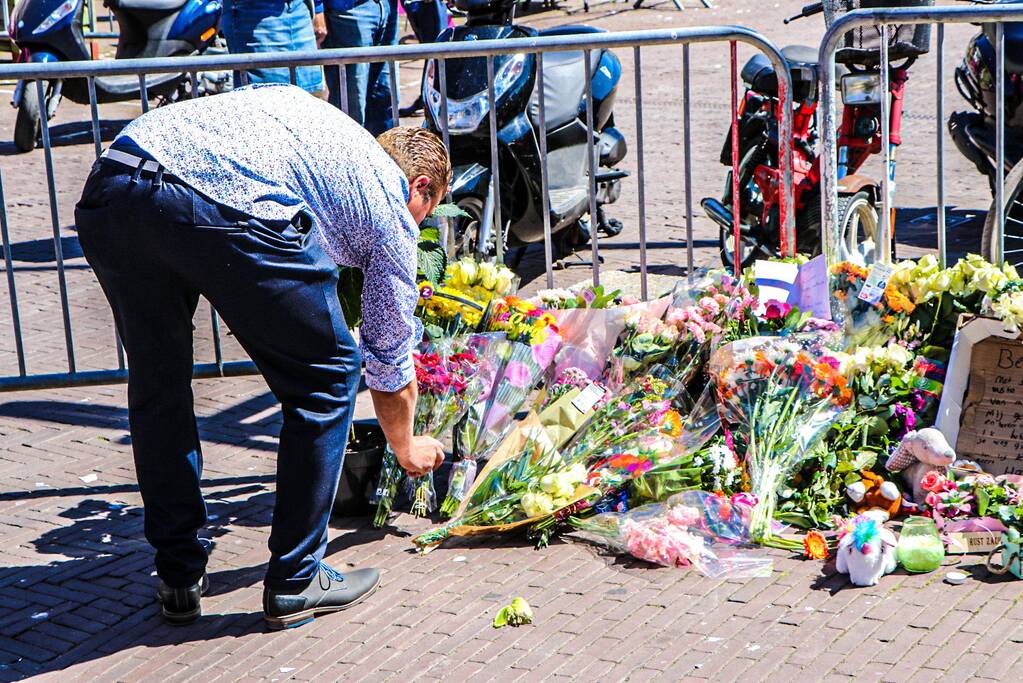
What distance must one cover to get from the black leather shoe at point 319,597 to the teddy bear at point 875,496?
1549 millimetres

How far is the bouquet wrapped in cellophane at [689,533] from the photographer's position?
390 centimetres

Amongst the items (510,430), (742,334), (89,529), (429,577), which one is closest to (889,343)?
(742,334)

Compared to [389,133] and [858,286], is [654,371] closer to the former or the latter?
[858,286]

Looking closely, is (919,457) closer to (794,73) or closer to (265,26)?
(794,73)

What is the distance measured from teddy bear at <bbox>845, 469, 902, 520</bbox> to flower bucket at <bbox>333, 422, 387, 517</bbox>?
1.56 meters

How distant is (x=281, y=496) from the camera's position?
3.62m

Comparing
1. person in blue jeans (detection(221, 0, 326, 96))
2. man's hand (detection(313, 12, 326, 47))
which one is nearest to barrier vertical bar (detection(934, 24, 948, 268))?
person in blue jeans (detection(221, 0, 326, 96))

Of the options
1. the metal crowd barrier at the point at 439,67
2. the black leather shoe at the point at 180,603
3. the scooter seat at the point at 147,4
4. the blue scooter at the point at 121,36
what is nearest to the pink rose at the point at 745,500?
the metal crowd barrier at the point at 439,67

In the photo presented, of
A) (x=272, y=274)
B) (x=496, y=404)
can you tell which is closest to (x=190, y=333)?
(x=272, y=274)

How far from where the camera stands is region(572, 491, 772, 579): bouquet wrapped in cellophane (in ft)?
12.8

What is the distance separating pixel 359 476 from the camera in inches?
170

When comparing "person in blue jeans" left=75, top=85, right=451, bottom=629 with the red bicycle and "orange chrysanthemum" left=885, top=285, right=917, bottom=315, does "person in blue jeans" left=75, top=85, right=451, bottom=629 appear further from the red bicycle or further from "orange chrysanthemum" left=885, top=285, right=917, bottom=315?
the red bicycle

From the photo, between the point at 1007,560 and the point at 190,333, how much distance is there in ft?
7.96

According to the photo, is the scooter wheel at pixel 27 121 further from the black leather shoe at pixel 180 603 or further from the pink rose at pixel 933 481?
the pink rose at pixel 933 481
